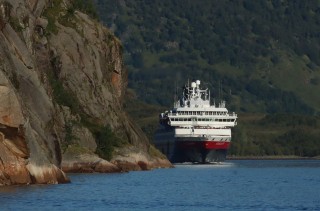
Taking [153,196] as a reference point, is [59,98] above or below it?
above

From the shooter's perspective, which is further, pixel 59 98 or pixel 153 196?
pixel 59 98

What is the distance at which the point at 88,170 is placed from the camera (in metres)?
147

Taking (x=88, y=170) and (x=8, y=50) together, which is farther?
(x=88, y=170)

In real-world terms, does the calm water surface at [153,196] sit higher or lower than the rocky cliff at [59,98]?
lower

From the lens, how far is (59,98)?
155m

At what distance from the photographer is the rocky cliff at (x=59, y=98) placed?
95.8 meters

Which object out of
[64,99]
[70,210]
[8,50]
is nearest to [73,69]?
[64,99]

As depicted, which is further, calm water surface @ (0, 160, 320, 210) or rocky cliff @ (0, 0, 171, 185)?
rocky cliff @ (0, 0, 171, 185)

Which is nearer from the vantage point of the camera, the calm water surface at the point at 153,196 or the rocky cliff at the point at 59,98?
the calm water surface at the point at 153,196

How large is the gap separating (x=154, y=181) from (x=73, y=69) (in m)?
30.9

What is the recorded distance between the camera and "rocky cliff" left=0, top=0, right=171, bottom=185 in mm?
95750

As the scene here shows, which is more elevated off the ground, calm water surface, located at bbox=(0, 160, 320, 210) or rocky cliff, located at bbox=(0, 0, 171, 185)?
rocky cliff, located at bbox=(0, 0, 171, 185)

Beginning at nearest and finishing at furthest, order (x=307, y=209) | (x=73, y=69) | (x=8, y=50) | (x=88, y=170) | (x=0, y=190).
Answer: (x=307, y=209), (x=0, y=190), (x=8, y=50), (x=88, y=170), (x=73, y=69)

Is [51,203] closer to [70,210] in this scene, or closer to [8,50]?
[70,210]
